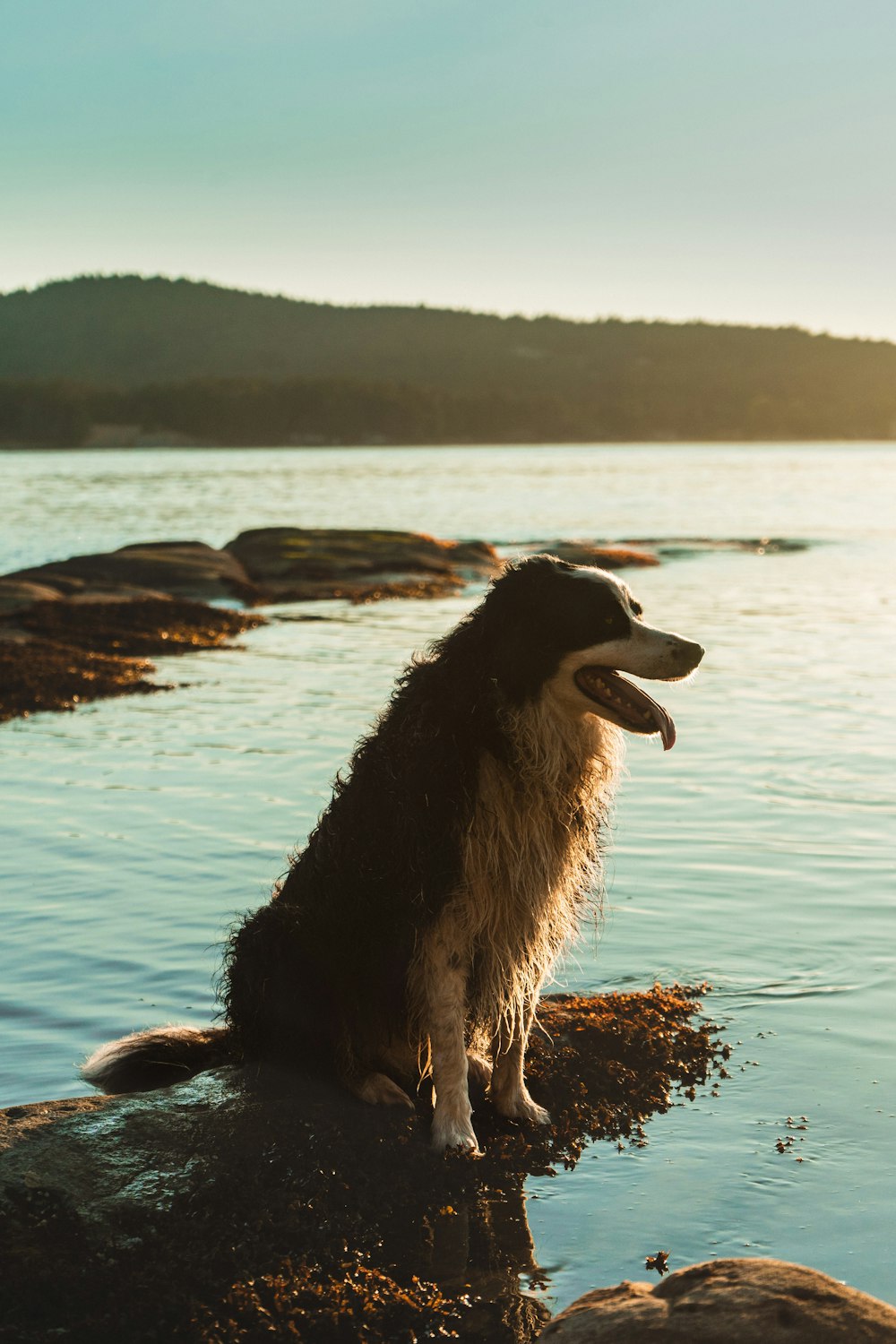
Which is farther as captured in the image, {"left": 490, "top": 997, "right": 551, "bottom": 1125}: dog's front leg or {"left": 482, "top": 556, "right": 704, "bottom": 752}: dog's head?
{"left": 490, "top": 997, "right": 551, "bottom": 1125}: dog's front leg

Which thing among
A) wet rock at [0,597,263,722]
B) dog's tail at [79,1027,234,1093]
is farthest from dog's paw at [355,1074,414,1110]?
wet rock at [0,597,263,722]

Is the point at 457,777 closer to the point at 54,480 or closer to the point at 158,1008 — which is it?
the point at 158,1008

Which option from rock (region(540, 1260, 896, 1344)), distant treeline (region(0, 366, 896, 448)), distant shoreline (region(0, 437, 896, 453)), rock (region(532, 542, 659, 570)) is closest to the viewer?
rock (region(540, 1260, 896, 1344))

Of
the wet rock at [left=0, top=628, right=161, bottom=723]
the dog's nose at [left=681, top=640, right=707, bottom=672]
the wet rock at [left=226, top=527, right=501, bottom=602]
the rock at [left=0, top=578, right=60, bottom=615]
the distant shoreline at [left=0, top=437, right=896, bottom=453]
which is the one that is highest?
the distant shoreline at [left=0, top=437, right=896, bottom=453]

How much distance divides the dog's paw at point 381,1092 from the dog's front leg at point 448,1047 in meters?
0.16

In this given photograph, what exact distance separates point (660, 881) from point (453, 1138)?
3998 millimetres

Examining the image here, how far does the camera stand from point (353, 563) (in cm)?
2989

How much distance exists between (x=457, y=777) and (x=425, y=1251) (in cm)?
157

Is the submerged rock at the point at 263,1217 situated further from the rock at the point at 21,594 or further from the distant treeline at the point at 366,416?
the distant treeline at the point at 366,416

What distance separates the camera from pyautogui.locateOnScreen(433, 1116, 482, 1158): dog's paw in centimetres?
511

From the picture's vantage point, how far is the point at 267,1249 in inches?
167

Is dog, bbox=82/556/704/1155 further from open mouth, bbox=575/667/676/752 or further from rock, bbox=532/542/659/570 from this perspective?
rock, bbox=532/542/659/570

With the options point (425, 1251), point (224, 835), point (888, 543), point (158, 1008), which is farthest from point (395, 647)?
point (888, 543)

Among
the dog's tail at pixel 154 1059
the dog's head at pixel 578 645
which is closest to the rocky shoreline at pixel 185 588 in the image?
the dog's tail at pixel 154 1059
